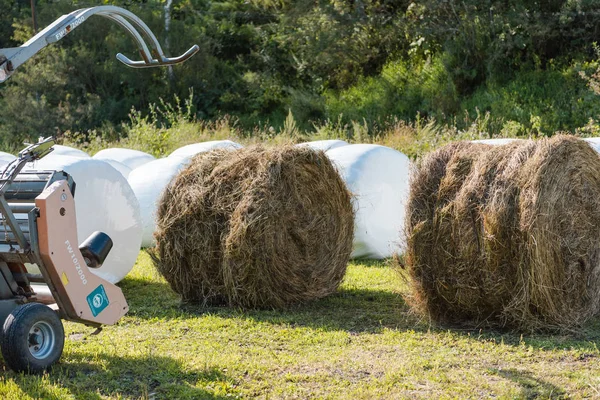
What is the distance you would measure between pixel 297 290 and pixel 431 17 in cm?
1837

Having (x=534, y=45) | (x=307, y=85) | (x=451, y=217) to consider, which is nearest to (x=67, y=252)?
(x=451, y=217)

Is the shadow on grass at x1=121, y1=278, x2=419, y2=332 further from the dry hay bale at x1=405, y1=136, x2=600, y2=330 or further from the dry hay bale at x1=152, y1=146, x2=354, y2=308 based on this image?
the dry hay bale at x1=405, y1=136, x2=600, y2=330

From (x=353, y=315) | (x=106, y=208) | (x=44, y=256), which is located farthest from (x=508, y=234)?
(x=106, y=208)

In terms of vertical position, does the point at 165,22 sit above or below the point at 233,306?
above

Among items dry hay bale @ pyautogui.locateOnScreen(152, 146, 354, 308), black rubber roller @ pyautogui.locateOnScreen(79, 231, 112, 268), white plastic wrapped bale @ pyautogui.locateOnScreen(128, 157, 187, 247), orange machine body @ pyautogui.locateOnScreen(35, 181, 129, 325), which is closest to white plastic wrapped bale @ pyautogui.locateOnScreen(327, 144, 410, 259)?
dry hay bale @ pyautogui.locateOnScreen(152, 146, 354, 308)

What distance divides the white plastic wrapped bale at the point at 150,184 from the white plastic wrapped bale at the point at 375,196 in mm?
2242

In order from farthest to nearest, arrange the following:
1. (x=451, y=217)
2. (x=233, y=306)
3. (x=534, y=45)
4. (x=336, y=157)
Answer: (x=534, y=45) < (x=336, y=157) < (x=233, y=306) < (x=451, y=217)

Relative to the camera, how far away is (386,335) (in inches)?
236

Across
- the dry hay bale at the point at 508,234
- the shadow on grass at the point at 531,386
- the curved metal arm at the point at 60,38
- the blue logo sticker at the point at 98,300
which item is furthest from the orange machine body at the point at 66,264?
the shadow on grass at the point at 531,386

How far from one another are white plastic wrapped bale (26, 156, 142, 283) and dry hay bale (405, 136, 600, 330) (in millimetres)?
3128

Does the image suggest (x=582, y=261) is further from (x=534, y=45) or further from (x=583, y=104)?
(x=534, y=45)

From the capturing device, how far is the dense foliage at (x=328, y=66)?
68.5 ft

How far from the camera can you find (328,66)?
2716cm

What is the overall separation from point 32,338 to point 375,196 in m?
5.25
